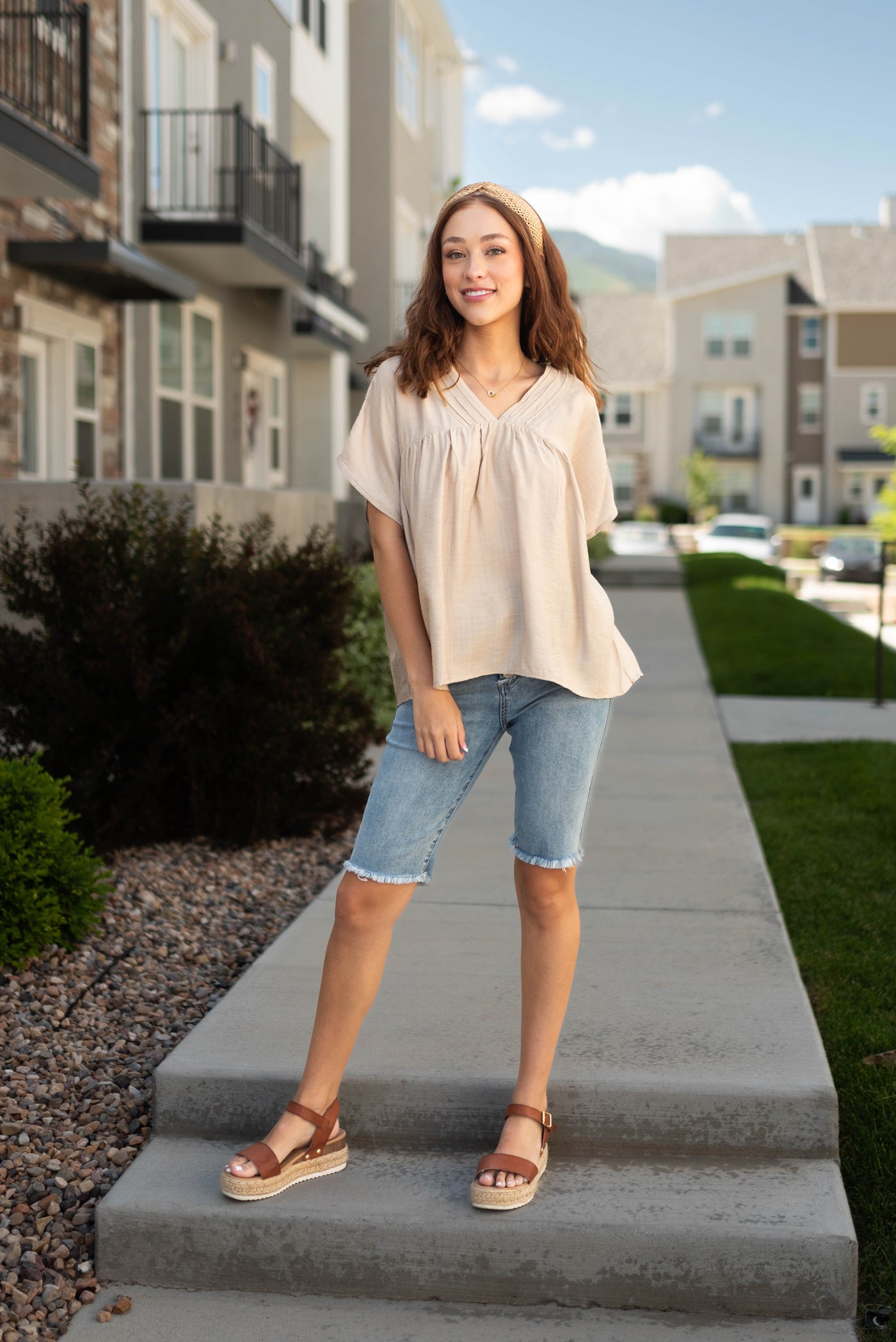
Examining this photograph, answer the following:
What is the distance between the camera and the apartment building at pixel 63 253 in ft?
28.7

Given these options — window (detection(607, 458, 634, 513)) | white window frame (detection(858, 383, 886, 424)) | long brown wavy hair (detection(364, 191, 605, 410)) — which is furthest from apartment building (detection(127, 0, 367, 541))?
white window frame (detection(858, 383, 886, 424))

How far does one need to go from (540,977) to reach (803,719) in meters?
6.91

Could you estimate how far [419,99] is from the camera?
24266 millimetres

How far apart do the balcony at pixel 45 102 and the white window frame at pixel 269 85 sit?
440 centimetres

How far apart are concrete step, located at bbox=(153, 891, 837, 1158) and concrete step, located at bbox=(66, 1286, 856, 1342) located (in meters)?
0.45

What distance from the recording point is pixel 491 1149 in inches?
123

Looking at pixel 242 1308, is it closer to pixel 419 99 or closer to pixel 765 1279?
pixel 765 1279

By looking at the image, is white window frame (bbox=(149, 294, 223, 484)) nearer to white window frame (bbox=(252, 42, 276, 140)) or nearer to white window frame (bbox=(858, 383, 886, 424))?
white window frame (bbox=(252, 42, 276, 140))

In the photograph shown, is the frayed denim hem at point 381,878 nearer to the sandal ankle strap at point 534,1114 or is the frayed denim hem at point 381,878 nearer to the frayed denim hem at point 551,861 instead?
the frayed denim hem at point 551,861

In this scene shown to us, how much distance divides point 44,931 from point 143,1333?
1628 mm

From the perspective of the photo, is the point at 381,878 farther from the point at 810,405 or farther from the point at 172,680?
the point at 810,405

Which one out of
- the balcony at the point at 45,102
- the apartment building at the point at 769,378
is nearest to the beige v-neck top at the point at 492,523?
the balcony at the point at 45,102

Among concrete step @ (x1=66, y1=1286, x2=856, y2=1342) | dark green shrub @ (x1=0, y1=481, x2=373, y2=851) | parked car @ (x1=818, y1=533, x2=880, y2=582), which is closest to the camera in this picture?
concrete step @ (x1=66, y1=1286, x2=856, y2=1342)

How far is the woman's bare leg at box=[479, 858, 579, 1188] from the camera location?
2.82 metres
